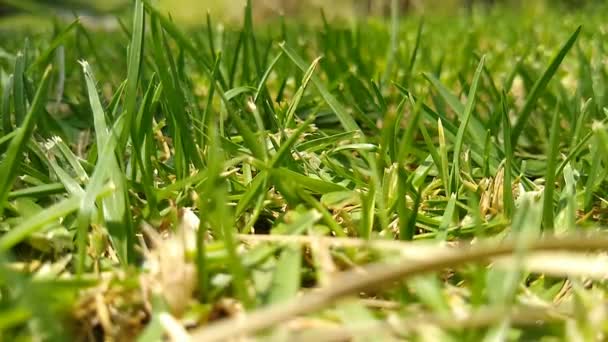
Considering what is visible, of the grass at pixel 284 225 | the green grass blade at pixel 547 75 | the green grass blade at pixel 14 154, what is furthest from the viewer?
the green grass blade at pixel 547 75

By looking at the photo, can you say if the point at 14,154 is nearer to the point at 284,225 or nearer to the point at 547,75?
the point at 284,225

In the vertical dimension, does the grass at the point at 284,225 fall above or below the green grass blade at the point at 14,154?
below

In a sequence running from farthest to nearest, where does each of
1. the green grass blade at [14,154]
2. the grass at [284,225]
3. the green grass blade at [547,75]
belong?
the green grass blade at [547,75] → the green grass blade at [14,154] → the grass at [284,225]

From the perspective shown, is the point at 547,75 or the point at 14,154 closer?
the point at 14,154

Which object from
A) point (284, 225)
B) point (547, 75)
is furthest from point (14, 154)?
→ point (547, 75)

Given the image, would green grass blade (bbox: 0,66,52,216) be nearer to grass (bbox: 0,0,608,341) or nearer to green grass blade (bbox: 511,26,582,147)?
grass (bbox: 0,0,608,341)

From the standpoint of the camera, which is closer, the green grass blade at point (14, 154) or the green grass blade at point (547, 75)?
the green grass blade at point (14, 154)

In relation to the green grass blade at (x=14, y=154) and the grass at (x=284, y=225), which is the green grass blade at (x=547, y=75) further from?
the green grass blade at (x=14, y=154)

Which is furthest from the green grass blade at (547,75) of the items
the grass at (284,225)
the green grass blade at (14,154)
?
the green grass blade at (14,154)
